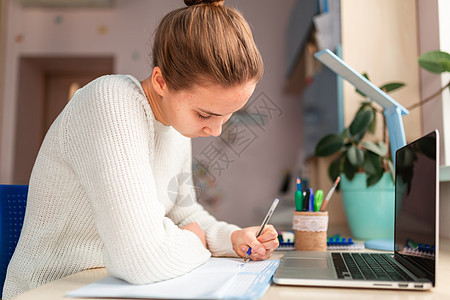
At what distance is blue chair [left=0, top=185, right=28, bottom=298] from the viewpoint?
0.90 m

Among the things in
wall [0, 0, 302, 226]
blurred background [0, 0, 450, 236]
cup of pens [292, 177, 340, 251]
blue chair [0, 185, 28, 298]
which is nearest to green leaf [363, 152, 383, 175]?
cup of pens [292, 177, 340, 251]

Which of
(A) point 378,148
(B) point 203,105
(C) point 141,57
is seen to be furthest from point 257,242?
(C) point 141,57

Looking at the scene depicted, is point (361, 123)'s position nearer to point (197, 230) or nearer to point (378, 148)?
point (378, 148)

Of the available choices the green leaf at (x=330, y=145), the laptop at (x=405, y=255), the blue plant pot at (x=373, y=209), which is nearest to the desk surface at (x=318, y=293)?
the laptop at (x=405, y=255)

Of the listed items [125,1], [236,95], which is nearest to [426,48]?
[236,95]

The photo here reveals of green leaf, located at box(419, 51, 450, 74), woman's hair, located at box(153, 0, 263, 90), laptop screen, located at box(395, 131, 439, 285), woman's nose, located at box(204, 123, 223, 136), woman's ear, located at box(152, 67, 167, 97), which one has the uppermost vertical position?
green leaf, located at box(419, 51, 450, 74)

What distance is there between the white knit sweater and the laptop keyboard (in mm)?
232

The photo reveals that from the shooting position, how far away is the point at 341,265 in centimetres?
68

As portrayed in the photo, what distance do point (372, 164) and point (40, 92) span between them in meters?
3.33

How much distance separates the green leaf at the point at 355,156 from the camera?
1189 millimetres

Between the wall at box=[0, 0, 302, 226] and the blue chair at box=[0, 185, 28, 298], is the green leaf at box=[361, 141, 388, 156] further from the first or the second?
the wall at box=[0, 0, 302, 226]

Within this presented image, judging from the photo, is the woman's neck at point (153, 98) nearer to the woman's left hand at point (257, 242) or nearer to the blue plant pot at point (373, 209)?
the woman's left hand at point (257, 242)

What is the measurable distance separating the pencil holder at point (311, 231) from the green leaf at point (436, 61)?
60 cm

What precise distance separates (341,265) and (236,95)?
35 centimetres
